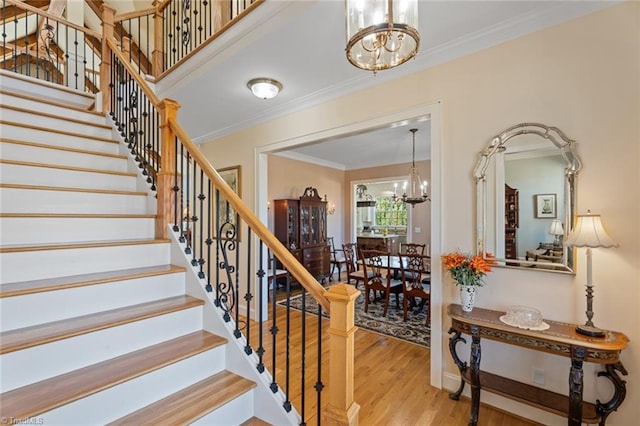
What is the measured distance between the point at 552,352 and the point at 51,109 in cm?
471

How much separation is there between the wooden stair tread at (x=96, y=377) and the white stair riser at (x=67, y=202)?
1249 mm

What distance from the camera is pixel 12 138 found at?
7.65ft

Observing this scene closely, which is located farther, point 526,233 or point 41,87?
point 41,87

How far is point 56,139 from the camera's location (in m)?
2.54

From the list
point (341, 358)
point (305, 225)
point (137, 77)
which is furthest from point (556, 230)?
point (305, 225)

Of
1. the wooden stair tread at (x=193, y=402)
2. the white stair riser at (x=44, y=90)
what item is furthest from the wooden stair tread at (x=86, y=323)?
the white stair riser at (x=44, y=90)

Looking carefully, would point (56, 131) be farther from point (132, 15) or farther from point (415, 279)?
point (415, 279)

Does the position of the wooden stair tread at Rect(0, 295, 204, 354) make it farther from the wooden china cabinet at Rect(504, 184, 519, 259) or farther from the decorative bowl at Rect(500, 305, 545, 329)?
the wooden china cabinet at Rect(504, 184, 519, 259)

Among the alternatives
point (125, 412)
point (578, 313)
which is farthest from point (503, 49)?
point (125, 412)

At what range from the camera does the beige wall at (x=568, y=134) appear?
5.84 ft

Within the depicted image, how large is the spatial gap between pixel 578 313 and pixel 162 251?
292cm

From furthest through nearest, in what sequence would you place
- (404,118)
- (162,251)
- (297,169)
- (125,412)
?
(297,169), (404,118), (162,251), (125,412)

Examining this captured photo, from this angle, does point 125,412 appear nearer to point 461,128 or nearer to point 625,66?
point 461,128

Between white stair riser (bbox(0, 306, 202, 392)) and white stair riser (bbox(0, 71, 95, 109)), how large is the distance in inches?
130
